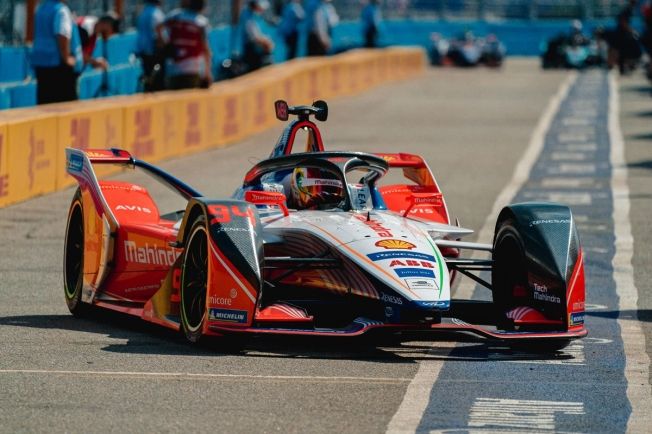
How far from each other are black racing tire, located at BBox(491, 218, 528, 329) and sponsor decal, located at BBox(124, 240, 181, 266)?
1.80m

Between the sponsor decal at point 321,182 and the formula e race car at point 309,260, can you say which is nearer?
the formula e race car at point 309,260

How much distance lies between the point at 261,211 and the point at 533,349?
175 cm

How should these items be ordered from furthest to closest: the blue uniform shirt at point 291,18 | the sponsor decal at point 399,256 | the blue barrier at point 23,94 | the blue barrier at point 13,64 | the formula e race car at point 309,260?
1. the blue uniform shirt at point 291,18
2. the blue barrier at point 13,64
3. the blue barrier at point 23,94
4. the sponsor decal at point 399,256
5. the formula e race car at point 309,260

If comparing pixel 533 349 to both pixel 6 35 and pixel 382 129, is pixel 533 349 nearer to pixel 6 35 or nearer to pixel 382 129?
pixel 6 35

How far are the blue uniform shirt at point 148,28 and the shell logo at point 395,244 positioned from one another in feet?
45.9

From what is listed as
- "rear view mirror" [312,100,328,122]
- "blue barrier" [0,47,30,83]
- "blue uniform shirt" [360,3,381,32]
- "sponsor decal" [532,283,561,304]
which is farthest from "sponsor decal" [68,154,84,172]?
"blue uniform shirt" [360,3,381,32]

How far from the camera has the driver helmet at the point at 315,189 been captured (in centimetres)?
966

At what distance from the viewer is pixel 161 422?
6.80m

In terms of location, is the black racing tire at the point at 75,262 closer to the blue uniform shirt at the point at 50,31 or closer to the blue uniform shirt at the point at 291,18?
the blue uniform shirt at the point at 50,31

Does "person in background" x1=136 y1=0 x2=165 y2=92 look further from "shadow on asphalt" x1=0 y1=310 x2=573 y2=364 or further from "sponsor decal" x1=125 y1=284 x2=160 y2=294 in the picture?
"shadow on asphalt" x1=0 y1=310 x2=573 y2=364

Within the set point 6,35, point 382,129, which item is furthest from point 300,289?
point 382,129

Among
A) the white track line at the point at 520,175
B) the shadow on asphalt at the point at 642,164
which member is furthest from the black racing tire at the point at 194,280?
the shadow on asphalt at the point at 642,164

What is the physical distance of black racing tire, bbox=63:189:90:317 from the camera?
9.82 metres

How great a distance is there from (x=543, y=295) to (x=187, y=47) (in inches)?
562
